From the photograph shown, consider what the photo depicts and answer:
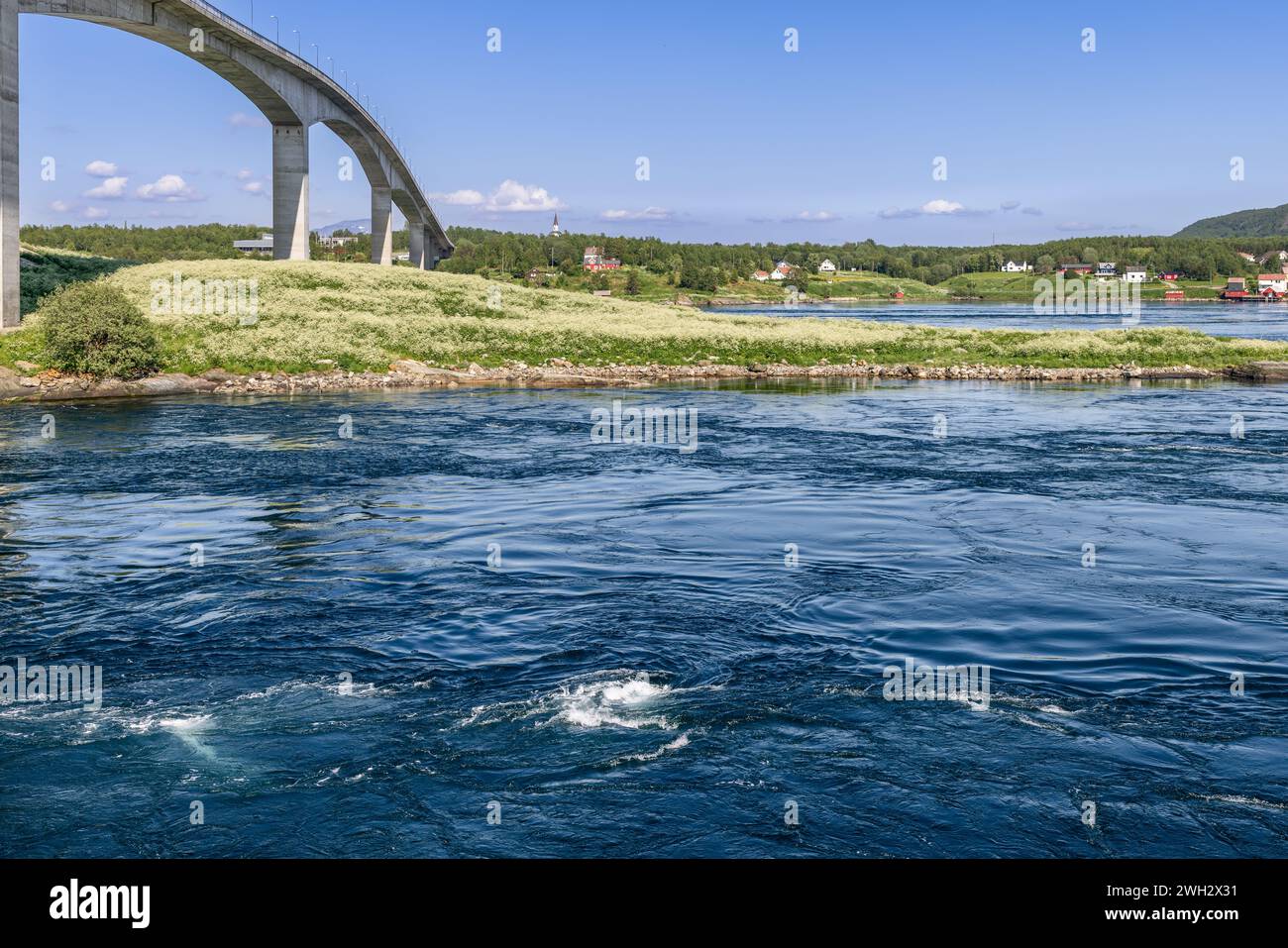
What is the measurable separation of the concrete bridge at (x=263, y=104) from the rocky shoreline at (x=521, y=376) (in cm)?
877

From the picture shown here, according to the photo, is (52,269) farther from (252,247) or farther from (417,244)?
(252,247)

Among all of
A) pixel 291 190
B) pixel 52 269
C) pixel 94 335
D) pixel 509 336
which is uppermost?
pixel 291 190

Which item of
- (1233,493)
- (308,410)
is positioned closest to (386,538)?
(1233,493)

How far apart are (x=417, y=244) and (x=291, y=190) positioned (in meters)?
62.2

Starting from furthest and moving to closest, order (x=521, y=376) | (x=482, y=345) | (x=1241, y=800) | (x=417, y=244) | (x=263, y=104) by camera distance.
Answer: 1. (x=417, y=244)
2. (x=263, y=104)
3. (x=482, y=345)
4. (x=521, y=376)
5. (x=1241, y=800)

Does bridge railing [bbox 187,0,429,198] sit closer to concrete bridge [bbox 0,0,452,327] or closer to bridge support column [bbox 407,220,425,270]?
concrete bridge [bbox 0,0,452,327]

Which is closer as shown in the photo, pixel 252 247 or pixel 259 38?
pixel 259 38

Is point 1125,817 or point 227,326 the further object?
point 227,326

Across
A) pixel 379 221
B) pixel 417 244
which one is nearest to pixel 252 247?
pixel 417 244

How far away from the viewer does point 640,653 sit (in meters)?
12.8

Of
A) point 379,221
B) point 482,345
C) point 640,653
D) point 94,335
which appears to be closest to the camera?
point 640,653

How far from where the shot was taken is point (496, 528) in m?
20.1
